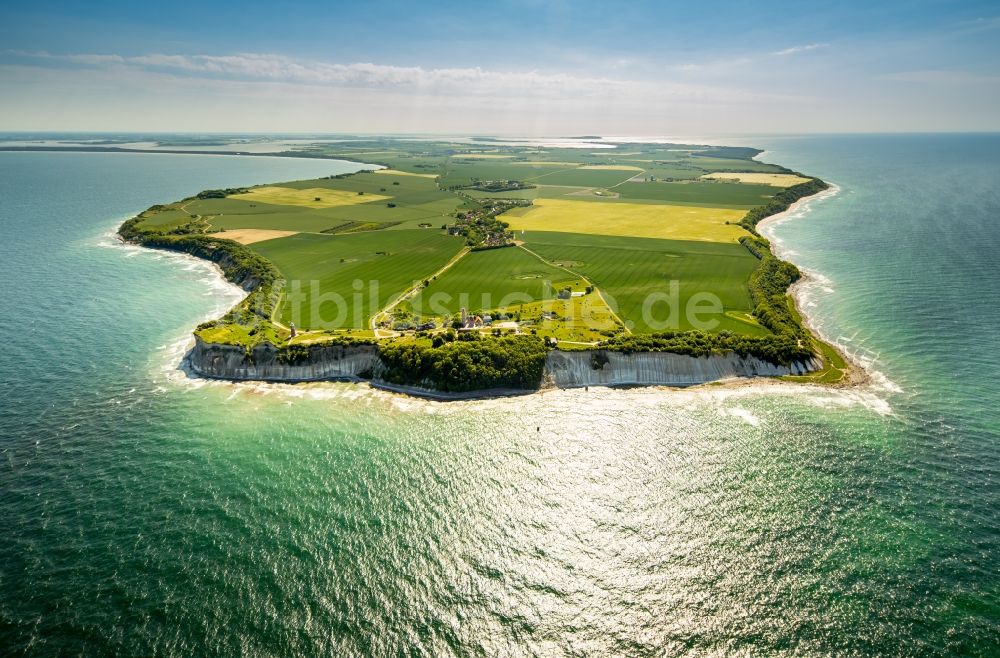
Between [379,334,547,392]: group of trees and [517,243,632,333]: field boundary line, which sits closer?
[379,334,547,392]: group of trees

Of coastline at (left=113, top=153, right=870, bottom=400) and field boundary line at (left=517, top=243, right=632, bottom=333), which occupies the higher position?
field boundary line at (left=517, top=243, right=632, bottom=333)

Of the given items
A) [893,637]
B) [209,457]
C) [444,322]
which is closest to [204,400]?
[209,457]

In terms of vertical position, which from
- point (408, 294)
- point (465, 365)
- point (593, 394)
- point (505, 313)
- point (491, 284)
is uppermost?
point (491, 284)

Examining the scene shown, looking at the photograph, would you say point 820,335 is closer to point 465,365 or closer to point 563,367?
point 563,367

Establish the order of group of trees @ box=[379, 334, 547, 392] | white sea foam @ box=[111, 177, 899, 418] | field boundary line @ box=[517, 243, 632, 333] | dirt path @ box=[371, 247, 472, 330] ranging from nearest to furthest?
white sea foam @ box=[111, 177, 899, 418], group of trees @ box=[379, 334, 547, 392], dirt path @ box=[371, 247, 472, 330], field boundary line @ box=[517, 243, 632, 333]

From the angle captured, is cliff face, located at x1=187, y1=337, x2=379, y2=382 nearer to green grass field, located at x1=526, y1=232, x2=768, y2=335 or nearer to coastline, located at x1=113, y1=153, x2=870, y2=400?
coastline, located at x1=113, y1=153, x2=870, y2=400

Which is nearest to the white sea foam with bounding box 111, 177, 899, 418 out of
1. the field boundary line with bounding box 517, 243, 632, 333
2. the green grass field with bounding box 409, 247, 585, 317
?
the field boundary line with bounding box 517, 243, 632, 333

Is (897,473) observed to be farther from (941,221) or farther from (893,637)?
(941,221)

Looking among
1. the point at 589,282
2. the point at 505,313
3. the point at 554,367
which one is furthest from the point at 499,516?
the point at 589,282
